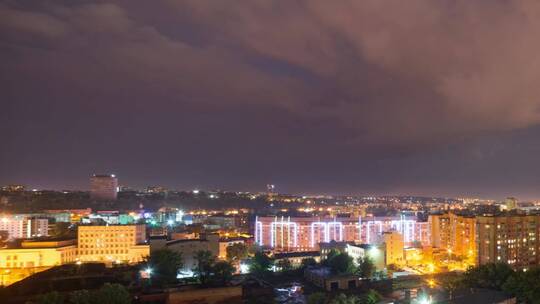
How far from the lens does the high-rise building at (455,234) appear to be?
1805 centimetres

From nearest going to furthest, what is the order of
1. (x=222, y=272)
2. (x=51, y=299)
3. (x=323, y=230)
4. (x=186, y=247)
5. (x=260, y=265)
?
(x=51, y=299) < (x=222, y=272) < (x=260, y=265) < (x=186, y=247) < (x=323, y=230)

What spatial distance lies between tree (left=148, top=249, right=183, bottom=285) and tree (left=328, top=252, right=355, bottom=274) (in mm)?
4451

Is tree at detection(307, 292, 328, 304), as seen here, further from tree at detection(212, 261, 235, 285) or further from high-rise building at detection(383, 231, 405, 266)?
high-rise building at detection(383, 231, 405, 266)

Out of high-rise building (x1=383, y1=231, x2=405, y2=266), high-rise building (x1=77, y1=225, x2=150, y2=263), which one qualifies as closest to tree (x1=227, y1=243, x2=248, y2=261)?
high-rise building (x1=77, y1=225, x2=150, y2=263)

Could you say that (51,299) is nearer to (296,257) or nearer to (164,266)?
(164,266)

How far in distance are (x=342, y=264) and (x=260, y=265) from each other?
2479 mm

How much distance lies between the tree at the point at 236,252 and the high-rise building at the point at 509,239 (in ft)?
28.3

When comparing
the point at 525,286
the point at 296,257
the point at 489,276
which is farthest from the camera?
the point at 296,257

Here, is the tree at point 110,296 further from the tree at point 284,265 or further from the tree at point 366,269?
the tree at point 366,269

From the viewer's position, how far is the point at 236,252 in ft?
52.0

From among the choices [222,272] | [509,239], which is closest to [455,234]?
[509,239]

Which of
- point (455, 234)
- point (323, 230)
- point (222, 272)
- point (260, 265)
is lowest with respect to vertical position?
point (260, 265)

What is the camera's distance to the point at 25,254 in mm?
13680

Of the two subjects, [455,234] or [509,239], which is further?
[455,234]
